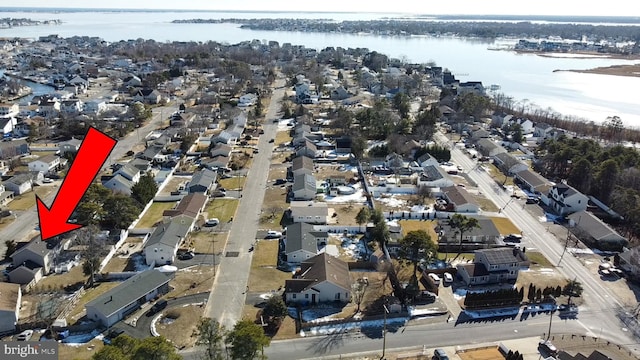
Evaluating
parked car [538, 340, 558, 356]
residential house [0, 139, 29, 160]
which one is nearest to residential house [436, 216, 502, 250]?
parked car [538, 340, 558, 356]

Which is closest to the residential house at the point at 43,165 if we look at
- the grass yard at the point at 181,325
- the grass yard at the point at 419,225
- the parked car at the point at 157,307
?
the parked car at the point at 157,307

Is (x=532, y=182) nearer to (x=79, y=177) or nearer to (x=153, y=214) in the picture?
(x=153, y=214)

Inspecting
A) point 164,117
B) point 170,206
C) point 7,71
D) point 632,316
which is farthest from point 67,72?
point 632,316

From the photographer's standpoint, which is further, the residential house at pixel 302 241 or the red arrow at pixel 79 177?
the residential house at pixel 302 241

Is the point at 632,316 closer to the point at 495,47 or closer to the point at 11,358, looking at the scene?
the point at 11,358

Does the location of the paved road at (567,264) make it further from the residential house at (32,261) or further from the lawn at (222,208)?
the residential house at (32,261)

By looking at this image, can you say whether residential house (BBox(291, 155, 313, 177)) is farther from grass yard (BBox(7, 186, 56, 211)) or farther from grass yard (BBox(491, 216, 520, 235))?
grass yard (BBox(7, 186, 56, 211))
